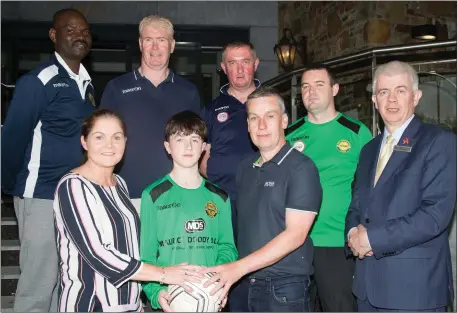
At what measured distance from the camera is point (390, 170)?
2.68 metres

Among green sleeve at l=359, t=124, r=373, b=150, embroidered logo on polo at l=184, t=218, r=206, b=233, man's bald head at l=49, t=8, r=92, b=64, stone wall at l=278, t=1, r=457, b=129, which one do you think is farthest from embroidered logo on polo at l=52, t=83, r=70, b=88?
stone wall at l=278, t=1, r=457, b=129

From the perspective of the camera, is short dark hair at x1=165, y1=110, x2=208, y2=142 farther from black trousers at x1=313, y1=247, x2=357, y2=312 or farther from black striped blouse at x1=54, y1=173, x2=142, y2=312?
black trousers at x1=313, y1=247, x2=357, y2=312

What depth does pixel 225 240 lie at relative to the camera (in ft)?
8.79

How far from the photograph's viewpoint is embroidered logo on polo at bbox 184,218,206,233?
101 inches

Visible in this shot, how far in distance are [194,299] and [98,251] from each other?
1.46 feet

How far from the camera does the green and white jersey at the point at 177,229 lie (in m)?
2.54

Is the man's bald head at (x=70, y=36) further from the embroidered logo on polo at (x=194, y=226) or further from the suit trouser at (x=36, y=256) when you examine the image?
the embroidered logo on polo at (x=194, y=226)

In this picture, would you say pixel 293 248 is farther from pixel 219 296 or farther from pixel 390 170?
pixel 390 170

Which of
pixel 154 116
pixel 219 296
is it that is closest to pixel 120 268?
pixel 219 296

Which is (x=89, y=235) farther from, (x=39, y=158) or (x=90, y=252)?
(x=39, y=158)

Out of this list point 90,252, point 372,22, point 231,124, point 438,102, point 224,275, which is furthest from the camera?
point 372,22

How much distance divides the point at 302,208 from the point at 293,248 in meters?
0.18

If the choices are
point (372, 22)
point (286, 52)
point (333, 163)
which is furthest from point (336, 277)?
point (286, 52)

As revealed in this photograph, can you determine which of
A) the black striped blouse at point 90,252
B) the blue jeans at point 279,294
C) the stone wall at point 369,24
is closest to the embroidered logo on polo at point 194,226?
the black striped blouse at point 90,252
